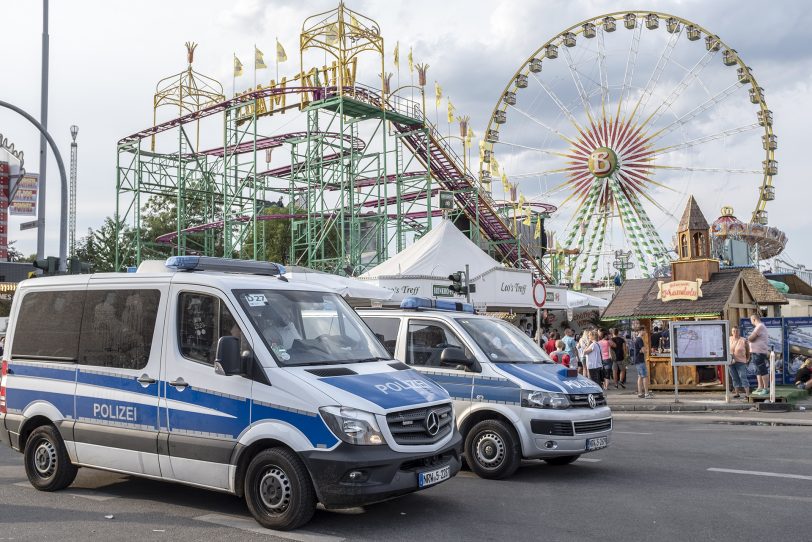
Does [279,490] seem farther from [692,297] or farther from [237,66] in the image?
[237,66]

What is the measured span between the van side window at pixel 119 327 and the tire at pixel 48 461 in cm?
89

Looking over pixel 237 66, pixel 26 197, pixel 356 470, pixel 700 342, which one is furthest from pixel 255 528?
pixel 237 66

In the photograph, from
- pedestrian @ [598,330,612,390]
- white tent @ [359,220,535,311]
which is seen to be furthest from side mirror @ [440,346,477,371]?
white tent @ [359,220,535,311]

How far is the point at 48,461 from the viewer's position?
8062 millimetres

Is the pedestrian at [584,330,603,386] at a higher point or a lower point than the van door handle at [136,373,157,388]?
lower

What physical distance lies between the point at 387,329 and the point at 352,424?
340 centimetres

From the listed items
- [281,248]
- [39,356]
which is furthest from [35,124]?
[281,248]

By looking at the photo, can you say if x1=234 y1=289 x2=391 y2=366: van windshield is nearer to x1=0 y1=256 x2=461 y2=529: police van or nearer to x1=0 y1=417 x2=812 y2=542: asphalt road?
x1=0 y1=256 x2=461 y2=529: police van

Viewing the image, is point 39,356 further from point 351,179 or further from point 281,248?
point 281,248

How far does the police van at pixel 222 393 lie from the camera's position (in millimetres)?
6312

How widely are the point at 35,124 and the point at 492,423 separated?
12595 mm

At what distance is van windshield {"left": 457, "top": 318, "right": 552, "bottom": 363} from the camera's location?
9.20 metres

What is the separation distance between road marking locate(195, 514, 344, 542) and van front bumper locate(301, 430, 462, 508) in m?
0.26

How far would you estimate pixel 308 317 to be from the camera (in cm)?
728
